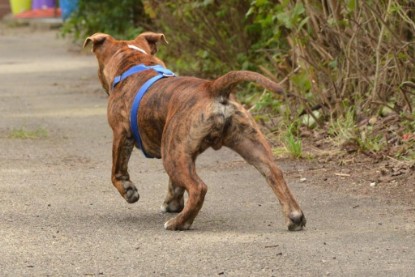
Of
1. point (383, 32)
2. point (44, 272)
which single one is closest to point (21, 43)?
point (383, 32)

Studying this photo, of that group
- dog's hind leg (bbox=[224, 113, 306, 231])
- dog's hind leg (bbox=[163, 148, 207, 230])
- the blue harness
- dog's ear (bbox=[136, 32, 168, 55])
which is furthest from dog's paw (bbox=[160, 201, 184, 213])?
dog's ear (bbox=[136, 32, 168, 55])

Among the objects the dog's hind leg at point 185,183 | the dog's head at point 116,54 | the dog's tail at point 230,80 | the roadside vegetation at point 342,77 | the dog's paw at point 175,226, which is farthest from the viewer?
the roadside vegetation at point 342,77

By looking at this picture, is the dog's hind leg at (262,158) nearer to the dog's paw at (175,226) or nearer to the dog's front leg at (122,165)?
the dog's paw at (175,226)

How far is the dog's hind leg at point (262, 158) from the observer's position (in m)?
6.93

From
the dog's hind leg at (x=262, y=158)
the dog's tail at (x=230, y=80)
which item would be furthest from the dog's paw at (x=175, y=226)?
the dog's tail at (x=230, y=80)

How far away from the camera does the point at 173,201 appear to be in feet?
25.3

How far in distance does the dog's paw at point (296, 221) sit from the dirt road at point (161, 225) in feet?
0.15

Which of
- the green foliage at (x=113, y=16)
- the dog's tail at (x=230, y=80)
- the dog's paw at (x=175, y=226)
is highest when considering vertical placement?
the dog's tail at (x=230, y=80)

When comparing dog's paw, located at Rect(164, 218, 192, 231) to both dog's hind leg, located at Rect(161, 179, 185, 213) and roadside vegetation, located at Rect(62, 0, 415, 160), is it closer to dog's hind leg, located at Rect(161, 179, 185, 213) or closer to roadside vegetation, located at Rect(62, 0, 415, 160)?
dog's hind leg, located at Rect(161, 179, 185, 213)

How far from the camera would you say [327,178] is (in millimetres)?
8836

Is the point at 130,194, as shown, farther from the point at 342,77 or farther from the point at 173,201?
the point at 342,77

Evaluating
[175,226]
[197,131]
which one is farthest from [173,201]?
[197,131]

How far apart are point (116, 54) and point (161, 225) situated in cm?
143

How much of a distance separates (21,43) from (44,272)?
61.6 ft
